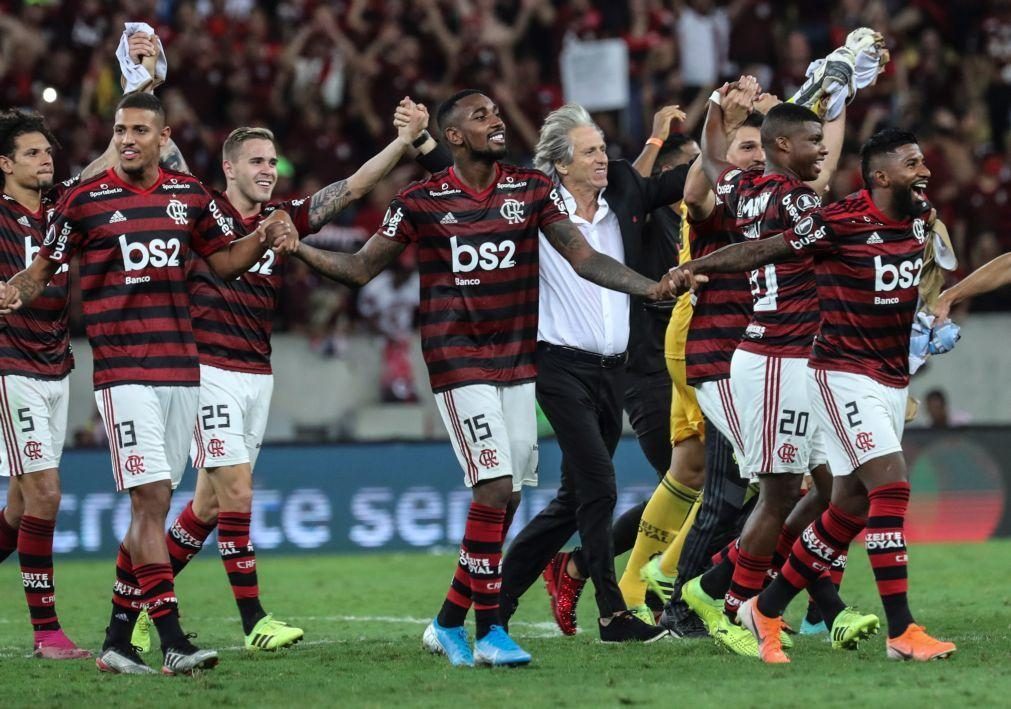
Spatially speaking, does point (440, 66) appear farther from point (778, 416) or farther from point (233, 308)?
point (778, 416)

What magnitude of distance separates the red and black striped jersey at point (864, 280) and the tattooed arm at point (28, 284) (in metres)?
3.59

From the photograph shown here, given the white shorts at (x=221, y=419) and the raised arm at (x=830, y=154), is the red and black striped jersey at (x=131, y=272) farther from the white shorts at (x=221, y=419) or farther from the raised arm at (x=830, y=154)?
the raised arm at (x=830, y=154)

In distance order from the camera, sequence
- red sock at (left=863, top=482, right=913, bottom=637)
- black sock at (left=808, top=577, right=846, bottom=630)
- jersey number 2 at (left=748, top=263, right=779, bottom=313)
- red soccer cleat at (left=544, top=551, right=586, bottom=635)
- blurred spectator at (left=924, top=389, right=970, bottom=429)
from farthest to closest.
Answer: blurred spectator at (left=924, top=389, right=970, bottom=429) → red soccer cleat at (left=544, top=551, right=586, bottom=635) → black sock at (left=808, top=577, right=846, bottom=630) → jersey number 2 at (left=748, top=263, right=779, bottom=313) → red sock at (left=863, top=482, right=913, bottom=637)

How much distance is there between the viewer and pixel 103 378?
311 inches

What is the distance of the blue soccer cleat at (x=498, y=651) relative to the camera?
784cm

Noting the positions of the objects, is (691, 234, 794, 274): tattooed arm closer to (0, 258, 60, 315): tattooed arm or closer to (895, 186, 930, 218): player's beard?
(895, 186, 930, 218): player's beard

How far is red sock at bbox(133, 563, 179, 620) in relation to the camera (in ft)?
25.5

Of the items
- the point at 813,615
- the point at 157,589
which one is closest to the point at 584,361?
the point at 813,615

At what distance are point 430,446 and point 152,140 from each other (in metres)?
7.86

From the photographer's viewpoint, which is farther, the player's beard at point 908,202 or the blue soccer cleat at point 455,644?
the blue soccer cleat at point 455,644

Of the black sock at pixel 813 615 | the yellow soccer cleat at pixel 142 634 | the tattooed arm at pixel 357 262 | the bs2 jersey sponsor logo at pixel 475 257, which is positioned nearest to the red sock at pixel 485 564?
the bs2 jersey sponsor logo at pixel 475 257

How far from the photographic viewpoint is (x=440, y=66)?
67.1 ft

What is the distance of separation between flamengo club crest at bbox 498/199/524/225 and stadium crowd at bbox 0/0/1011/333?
10555mm

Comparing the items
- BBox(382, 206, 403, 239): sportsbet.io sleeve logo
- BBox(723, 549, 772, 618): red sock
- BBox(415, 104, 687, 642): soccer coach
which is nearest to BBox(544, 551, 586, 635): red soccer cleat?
BBox(415, 104, 687, 642): soccer coach
